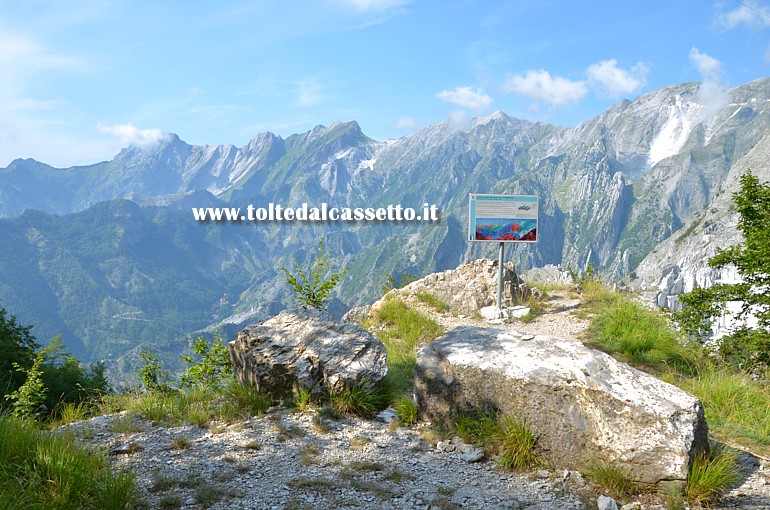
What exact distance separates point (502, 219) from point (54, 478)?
48.7ft

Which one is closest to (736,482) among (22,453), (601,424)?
(601,424)

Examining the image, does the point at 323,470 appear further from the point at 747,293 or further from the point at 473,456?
the point at 747,293

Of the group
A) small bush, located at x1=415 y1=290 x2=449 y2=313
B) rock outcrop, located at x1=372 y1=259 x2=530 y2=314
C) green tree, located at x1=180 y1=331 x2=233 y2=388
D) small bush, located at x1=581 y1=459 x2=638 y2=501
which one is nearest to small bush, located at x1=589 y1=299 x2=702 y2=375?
rock outcrop, located at x1=372 y1=259 x2=530 y2=314

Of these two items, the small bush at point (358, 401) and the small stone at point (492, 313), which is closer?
the small bush at point (358, 401)

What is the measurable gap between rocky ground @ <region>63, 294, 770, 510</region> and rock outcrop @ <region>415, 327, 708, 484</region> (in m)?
0.41

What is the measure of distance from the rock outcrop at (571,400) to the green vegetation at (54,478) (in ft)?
14.7

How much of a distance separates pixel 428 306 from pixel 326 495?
492 inches

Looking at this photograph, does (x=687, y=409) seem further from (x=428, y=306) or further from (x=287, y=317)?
(x=428, y=306)

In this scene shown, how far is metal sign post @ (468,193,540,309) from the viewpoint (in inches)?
679

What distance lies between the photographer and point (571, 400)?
6332 mm

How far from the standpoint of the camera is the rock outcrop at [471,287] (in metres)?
17.9

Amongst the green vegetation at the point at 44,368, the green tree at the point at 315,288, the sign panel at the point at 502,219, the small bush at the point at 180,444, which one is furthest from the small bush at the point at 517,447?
the green vegetation at the point at 44,368

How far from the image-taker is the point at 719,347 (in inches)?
417

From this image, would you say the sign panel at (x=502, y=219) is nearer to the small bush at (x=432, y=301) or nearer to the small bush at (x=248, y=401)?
the small bush at (x=432, y=301)
